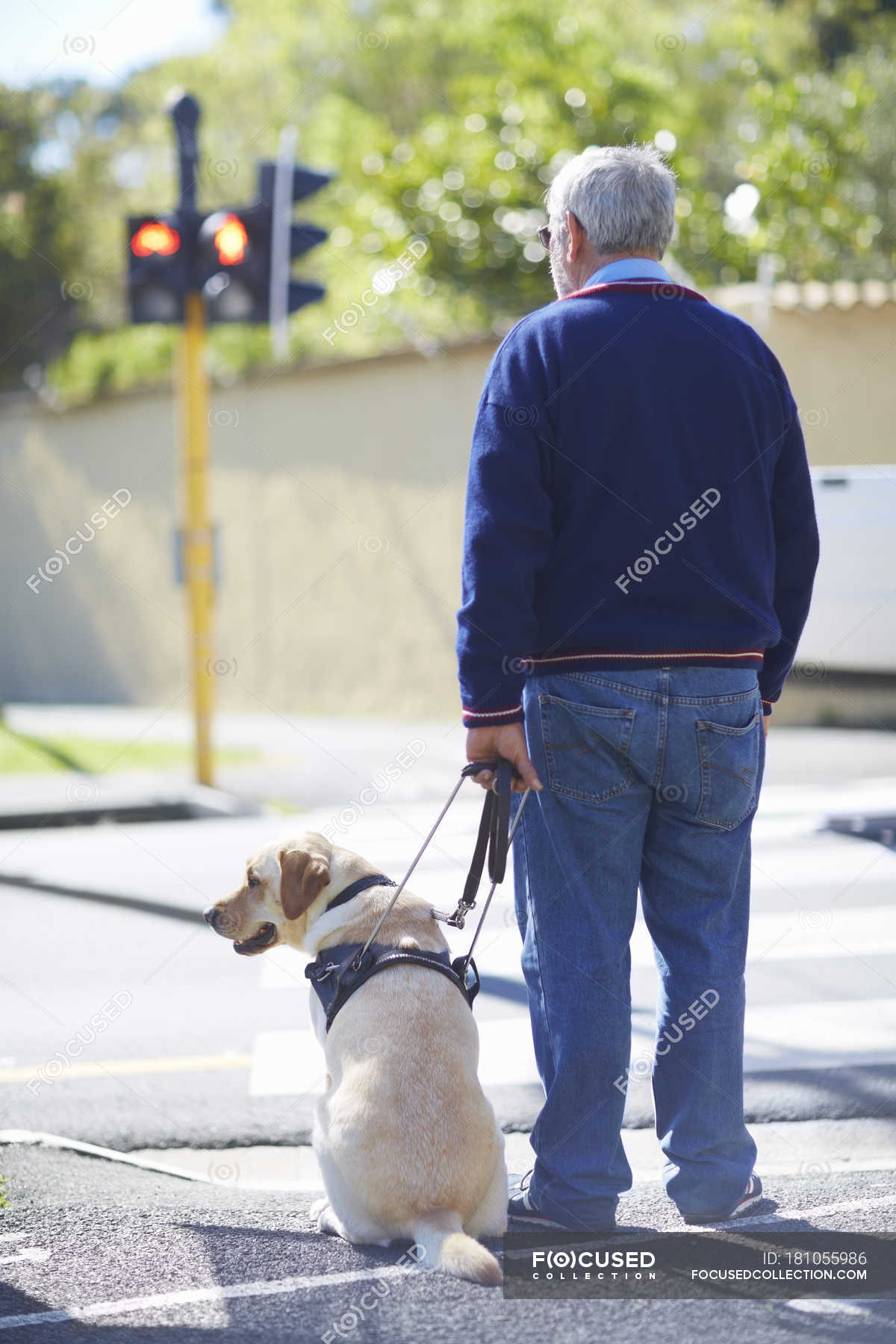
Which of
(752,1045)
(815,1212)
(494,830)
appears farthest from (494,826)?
(752,1045)

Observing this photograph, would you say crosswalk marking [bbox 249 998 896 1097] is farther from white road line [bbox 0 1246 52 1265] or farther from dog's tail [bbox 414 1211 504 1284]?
dog's tail [bbox 414 1211 504 1284]

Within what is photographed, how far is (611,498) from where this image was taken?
2869mm

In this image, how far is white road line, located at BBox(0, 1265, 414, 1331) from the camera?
2531 millimetres

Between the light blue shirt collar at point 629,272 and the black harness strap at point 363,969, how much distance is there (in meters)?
1.44

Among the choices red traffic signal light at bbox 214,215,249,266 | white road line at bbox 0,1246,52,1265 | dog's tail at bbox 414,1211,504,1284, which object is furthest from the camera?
→ red traffic signal light at bbox 214,215,249,266

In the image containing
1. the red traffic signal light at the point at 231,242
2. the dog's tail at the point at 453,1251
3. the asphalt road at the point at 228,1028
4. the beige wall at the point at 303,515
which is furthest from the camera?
the beige wall at the point at 303,515

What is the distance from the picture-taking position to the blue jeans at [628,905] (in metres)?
2.88

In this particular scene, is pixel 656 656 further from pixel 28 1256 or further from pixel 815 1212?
pixel 28 1256

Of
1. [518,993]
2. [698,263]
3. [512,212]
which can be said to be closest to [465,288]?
[512,212]

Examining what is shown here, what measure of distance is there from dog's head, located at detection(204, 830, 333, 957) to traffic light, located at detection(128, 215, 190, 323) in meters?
6.33

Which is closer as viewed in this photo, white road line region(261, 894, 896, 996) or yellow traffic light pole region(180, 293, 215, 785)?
white road line region(261, 894, 896, 996)

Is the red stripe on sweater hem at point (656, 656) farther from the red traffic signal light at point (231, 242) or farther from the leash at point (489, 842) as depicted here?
the red traffic signal light at point (231, 242)

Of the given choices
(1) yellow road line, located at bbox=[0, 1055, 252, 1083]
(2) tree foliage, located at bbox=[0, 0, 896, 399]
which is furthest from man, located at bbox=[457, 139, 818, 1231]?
(2) tree foliage, located at bbox=[0, 0, 896, 399]

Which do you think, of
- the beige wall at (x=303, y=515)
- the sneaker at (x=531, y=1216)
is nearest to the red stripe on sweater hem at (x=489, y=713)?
the sneaker at (x=531, y=1216)
